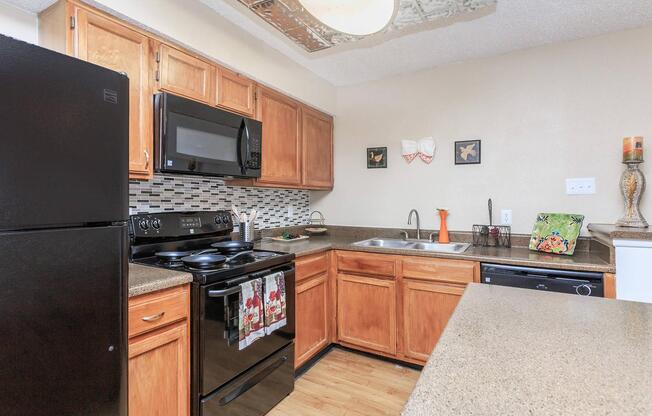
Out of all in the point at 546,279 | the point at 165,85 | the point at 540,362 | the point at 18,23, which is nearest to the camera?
the point at 540,362

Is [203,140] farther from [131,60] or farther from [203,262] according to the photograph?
[203,262]

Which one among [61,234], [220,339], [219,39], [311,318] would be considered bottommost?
[311,318]

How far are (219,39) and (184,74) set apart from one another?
0.33 meters

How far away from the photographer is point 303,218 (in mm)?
3412

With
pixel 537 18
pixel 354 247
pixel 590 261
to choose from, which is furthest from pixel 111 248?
pixel 537 18

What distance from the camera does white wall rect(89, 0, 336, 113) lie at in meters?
1.68

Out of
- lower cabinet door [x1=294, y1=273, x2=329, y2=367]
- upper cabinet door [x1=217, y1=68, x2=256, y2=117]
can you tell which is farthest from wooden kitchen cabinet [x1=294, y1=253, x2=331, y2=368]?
upper cabinet door [x1=217, y1=68, x2=256, y2=117]

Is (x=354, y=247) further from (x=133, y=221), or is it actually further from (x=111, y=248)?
(x=111, y=248)

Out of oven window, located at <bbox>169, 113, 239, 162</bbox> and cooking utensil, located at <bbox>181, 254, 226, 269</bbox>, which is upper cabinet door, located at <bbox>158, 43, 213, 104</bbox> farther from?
cooking utensil, located at <bbox>181, 254, 226, 269</bbox>

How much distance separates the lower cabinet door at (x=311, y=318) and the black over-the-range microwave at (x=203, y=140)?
88cm

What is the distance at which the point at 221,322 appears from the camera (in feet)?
5.24

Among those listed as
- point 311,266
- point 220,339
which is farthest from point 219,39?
point 220,339

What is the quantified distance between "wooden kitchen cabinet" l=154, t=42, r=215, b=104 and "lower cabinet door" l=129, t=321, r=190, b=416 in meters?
1.25

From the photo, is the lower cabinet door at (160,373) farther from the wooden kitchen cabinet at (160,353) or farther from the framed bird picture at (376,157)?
the framed bird picture at (376,157)
